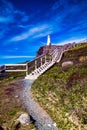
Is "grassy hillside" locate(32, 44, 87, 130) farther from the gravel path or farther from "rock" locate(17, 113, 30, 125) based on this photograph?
"rock" locate(17, 113, 30, 125)

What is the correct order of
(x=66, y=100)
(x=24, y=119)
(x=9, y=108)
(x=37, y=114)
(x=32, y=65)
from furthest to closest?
(x=32, y=65) → (x=9, y=108) → (x=66, y=100) → (x=37, y=114) → (x=24, y=119)

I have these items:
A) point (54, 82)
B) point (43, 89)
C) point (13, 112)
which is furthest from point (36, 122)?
point (54, 82)

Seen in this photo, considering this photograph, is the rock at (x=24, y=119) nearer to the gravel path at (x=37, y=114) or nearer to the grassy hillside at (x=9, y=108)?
the grassy hillside at (x=9, y=108)

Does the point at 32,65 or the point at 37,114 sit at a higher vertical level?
the point at 32,65

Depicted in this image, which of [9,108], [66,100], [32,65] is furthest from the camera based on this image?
[32,65]

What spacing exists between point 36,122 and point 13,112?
226cm

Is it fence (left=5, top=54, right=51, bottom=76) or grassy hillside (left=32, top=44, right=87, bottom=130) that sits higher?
fence (left=5, top=54, right=51, bottom=76)

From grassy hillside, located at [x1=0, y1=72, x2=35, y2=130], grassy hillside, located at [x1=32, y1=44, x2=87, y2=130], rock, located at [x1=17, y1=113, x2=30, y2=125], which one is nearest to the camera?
grassy hillside, located at [x1=32, y1=44, x2=87, y2=130]

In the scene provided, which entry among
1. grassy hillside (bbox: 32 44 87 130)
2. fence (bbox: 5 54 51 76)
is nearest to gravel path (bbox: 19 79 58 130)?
grassy hillside (bbox: 32 44 87 130)

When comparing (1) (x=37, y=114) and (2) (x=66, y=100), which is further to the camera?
(2) (x=66, y=100)

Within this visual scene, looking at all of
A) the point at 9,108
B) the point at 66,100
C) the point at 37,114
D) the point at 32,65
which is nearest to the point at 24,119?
the point at 37,114

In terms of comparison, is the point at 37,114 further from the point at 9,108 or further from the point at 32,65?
the point at 32,65

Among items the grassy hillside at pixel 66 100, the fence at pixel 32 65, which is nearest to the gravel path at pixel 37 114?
the grassy hillside at pixel 66 100

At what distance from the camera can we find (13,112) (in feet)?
54.8
